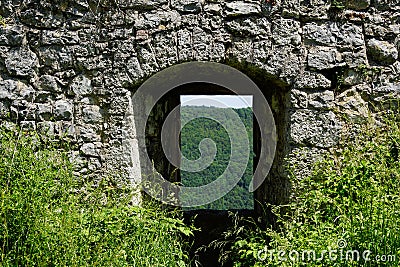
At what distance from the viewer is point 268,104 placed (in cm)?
523

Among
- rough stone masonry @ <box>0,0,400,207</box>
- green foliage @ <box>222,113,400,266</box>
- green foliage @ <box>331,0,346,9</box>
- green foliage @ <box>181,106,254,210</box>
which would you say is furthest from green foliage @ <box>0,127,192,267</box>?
green foliage @ <box>181,106,254,210</box>

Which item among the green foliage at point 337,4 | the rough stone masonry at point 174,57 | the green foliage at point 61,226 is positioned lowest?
the green foliage at point 61,226

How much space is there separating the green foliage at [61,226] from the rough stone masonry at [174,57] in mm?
441

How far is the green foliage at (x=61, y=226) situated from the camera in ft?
11.3

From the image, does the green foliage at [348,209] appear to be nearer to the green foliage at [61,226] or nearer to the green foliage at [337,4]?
the green foliage at [61,226]

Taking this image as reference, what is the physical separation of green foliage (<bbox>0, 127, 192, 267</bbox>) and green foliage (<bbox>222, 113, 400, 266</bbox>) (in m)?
0.73

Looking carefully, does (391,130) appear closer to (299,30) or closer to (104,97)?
(299,30)

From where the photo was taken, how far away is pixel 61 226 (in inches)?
137

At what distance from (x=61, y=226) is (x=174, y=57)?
1818 mm

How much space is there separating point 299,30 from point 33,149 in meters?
2.53

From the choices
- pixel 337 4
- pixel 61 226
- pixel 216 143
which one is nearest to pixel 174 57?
pixel 337 4

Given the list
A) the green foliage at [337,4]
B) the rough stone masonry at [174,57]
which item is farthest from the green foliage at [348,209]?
the green foliage at [337,4]

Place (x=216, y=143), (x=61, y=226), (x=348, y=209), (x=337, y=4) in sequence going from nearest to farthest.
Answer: (x=61, y=226), (x=348, y=209), (x=337, y=4), (x=216, y=143)

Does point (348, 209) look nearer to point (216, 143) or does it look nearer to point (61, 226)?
point (61, 226)
